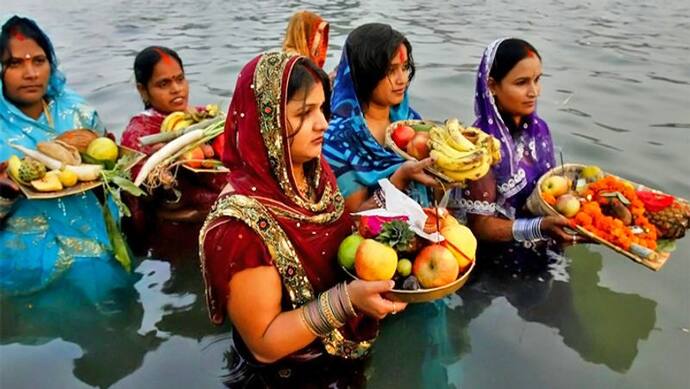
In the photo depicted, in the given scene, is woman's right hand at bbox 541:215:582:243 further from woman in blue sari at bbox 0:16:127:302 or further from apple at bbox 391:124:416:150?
woman in blue sari at bbox 0:16:127:302

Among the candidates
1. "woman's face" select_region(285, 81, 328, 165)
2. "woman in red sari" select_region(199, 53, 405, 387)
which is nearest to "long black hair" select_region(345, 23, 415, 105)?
"woman in red sari" select_region(199, 53, 405, 387)

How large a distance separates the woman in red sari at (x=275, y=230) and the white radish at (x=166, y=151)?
4.61 feet

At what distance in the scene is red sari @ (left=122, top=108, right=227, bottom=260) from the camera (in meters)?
4.06

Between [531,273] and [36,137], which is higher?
A: [36,137]

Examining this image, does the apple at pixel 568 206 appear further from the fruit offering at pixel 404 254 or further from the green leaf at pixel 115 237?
the green leaf at pixel 115 237

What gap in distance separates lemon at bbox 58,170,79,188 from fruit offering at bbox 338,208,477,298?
185cm

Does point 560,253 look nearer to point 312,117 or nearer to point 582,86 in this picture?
point 312,117

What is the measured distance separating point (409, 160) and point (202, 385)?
1750 mm

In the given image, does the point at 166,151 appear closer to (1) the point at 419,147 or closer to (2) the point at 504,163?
(1) the point at 419,147

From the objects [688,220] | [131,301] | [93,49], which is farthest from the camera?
[93,49]

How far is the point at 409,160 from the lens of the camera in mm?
3250

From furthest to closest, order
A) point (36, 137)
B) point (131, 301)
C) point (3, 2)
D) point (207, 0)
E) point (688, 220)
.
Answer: point (207, 0), point (3, 2), point (131, 301), point (36, 137), point (688, 220)

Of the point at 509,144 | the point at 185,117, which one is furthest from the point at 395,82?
the point at 185,117

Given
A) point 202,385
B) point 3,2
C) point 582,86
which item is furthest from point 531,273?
point 3,2
